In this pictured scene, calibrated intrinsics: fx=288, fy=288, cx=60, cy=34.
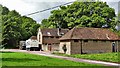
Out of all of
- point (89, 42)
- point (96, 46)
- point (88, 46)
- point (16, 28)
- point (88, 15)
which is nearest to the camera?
point (88, 46)

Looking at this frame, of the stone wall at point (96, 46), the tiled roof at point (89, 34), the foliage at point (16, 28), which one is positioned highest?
the foliage at point (16, 28)

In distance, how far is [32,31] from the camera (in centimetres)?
9744

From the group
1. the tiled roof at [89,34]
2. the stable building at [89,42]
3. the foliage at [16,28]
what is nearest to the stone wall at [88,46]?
the stable building at [89,42]

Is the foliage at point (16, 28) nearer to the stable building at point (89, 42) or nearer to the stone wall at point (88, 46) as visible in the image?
the stable building at point (89, 42)

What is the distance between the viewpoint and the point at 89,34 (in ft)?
176

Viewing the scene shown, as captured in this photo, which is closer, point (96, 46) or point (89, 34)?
point (96, 46)

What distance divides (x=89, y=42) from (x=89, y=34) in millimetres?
1922

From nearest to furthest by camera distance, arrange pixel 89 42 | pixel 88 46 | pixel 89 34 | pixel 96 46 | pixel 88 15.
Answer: pixel 88 46, pixel 89 42, pixel 96 46, pixel 89 34, pixel 88 15

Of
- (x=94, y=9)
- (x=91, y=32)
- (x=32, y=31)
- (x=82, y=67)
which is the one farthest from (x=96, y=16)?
(x=82, y=67)


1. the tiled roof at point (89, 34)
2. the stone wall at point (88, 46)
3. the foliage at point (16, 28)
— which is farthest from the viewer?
the foliage at point (16, 28)

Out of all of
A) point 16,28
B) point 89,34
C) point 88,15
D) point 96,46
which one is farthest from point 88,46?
point 16,28

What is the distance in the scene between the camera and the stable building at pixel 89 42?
51.1 meters

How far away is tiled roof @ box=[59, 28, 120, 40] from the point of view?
2048 inches

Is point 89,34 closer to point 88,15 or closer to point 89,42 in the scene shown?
point 89,42
